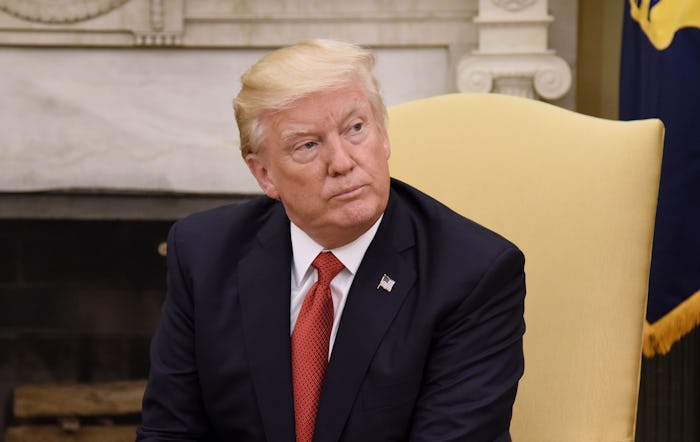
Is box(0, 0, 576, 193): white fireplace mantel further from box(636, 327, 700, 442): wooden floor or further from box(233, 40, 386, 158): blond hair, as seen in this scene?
box(233, 40, 386, 158): blond hair

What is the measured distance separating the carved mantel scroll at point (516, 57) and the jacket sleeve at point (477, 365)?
5.35ft

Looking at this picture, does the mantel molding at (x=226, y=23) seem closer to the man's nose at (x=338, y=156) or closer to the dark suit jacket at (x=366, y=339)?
the dark suit jacket at (x=366, y=339)

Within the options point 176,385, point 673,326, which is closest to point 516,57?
point 673,326

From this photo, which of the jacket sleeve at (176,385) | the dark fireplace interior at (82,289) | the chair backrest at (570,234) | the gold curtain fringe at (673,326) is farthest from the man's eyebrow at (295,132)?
the dark fireplace interior at (82,289)

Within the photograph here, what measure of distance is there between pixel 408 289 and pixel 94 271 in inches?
84.6

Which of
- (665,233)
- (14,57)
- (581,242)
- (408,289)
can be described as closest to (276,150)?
(408,289)

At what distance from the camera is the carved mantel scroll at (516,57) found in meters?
3.12

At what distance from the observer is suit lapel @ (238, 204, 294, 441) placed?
1562 mm

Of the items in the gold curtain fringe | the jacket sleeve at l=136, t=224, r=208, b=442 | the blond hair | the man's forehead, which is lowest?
the gold curtain fringe

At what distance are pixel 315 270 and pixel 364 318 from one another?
0.13m

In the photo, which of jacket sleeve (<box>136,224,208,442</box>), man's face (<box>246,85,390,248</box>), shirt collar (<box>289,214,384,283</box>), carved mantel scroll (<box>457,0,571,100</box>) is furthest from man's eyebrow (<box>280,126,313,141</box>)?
carved mantel scroll (<box>457,0,571,100</box>)

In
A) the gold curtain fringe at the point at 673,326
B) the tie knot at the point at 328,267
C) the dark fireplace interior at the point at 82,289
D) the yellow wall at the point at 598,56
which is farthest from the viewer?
the dark fireplace interior at the point at 82,289

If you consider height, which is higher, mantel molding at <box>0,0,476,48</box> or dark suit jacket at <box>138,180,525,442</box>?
mantel molding at <box>0,0,476,48</box>

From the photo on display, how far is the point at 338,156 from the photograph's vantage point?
1.50 metres
